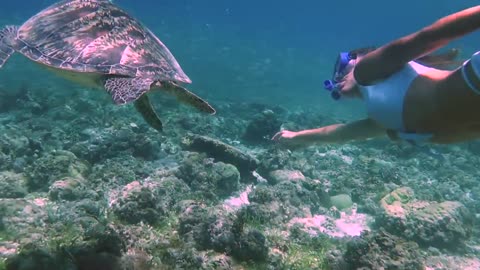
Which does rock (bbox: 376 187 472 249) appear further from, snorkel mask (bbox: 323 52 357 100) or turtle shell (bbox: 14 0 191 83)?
turtle shell (bbox: 14 0 191 83)

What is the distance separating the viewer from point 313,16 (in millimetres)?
98125

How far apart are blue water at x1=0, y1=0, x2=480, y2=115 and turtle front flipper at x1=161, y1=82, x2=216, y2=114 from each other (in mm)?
2770

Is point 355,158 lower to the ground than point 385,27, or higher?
lower

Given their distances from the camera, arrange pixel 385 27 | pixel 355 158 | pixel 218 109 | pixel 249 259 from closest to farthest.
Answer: pixel 249 259
pixel 355 158
pixel 218 109
pixel 385 27

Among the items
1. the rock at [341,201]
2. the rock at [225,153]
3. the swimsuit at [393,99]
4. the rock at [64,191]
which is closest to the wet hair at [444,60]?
the swimsuit at [393,99]

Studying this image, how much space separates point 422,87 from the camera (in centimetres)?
270

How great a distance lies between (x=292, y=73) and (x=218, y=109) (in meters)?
26.2

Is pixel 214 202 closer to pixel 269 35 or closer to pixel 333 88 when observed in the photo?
pixel 333 88

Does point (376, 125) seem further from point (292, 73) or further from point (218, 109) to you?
point (292, 73)

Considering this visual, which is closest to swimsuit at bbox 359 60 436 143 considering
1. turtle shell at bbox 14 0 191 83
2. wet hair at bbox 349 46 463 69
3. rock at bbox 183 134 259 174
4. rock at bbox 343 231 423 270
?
wet hair at bbox 349 46 463 69

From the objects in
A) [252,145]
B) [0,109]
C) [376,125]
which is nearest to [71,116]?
[0,109]

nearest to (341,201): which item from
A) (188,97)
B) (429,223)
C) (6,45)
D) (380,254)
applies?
(429,223)

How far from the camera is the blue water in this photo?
2905 centimetres

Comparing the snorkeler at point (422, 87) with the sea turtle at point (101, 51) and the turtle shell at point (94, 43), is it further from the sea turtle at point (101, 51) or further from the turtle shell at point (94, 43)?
the turtle shell at point (94, 43)
